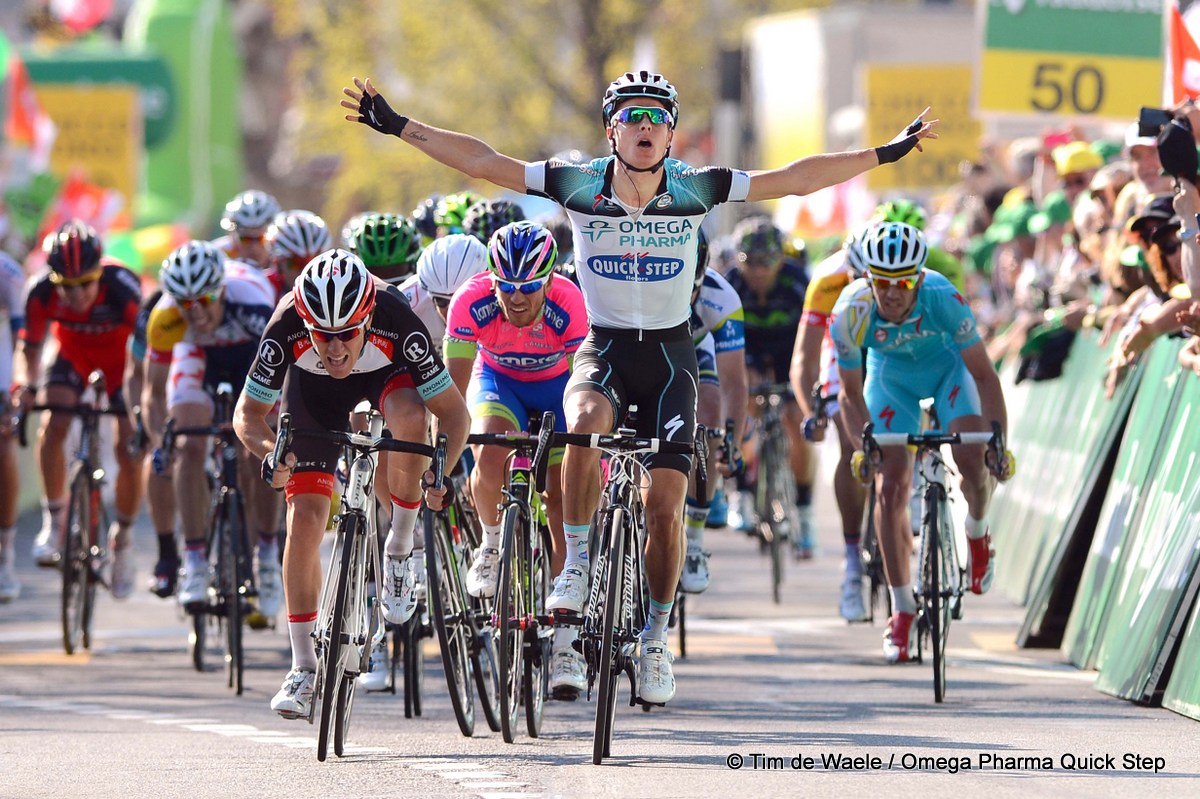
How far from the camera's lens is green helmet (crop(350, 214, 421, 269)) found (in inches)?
474

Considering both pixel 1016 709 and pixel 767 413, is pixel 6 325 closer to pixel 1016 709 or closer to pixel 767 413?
pixel 767 413

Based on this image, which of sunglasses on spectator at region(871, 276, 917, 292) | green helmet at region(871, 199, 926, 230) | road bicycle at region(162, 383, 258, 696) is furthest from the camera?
green helmet at region(871, 199, 926, 230)

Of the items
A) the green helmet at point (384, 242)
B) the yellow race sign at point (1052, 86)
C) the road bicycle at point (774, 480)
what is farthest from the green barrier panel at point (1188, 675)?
the yellow race sign at point (1052, 86)

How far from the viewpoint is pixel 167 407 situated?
512 inches

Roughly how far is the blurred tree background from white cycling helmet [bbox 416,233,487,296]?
4407cm

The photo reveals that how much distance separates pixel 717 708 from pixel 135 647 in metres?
4.46

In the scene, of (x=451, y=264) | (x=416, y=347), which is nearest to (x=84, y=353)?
(x=451, y=264)

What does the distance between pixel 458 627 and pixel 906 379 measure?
337 centimetres

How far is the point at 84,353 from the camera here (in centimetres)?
1456

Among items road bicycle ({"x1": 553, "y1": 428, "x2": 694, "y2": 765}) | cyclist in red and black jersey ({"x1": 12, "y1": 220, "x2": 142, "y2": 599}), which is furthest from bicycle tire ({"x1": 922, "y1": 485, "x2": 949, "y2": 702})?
cyclist in red and black jersey ({"x1": 12, "y1": 220, "x2": 142, "y2": 599})

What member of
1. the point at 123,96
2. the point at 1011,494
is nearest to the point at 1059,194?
the point at 1011,494

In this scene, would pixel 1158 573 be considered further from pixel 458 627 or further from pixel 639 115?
pixel 639 115

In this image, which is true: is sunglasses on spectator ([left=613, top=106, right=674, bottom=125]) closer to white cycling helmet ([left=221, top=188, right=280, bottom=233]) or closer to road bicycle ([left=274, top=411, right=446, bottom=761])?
road bicycle ([left=274, top=411, right=446, bottom=761])

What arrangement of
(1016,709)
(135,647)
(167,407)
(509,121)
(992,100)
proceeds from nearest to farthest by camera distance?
(1016,709) → (167,407) → (135,647) → (992,100) → (509,121)
